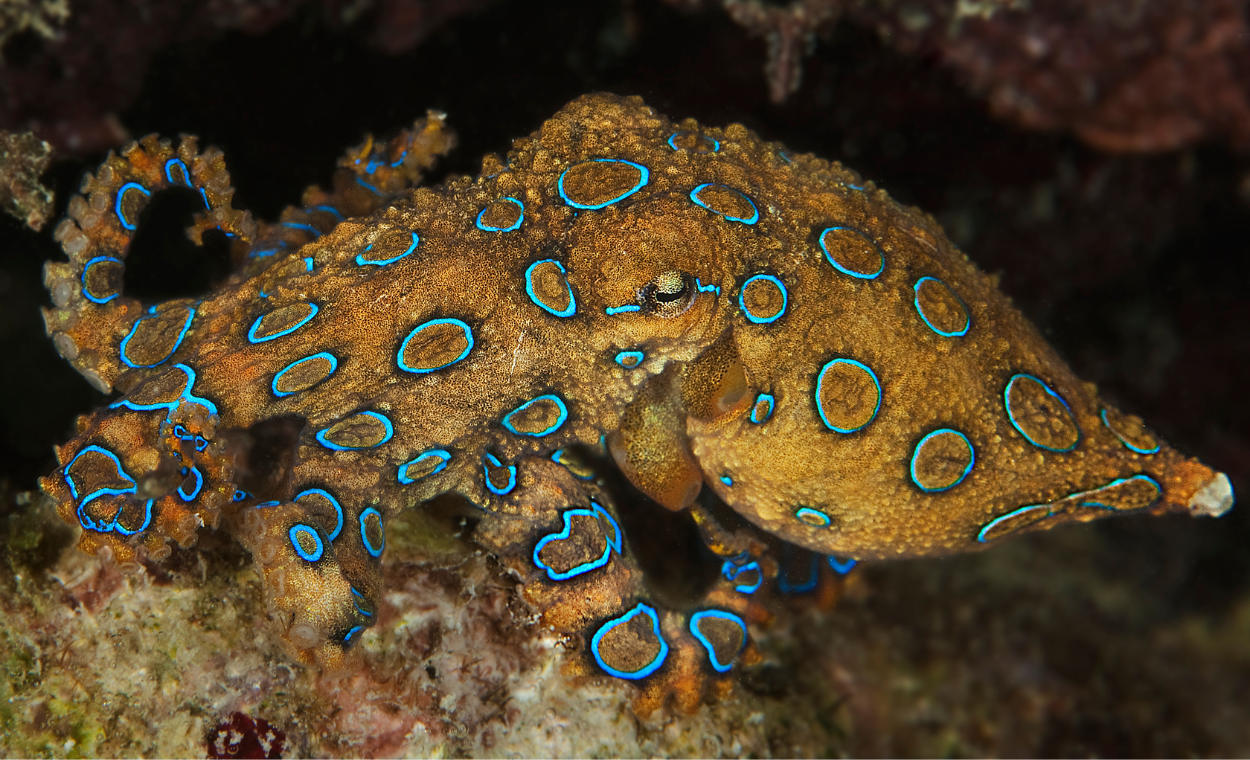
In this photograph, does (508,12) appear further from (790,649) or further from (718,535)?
(790,649)

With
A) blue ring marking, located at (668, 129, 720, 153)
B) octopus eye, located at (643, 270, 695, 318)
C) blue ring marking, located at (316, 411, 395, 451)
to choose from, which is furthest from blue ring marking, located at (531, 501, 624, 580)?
blue ring marking, located at (668, 129, 720, 153)

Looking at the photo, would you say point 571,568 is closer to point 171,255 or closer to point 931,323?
point 931,323

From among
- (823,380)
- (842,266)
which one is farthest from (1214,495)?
(842,266)

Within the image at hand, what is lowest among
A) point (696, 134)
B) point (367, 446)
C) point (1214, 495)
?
point (1214, 495)

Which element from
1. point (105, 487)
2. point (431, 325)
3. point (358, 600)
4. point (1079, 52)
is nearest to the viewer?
point (105, 487)

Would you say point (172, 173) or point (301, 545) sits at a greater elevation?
point (172, 173)

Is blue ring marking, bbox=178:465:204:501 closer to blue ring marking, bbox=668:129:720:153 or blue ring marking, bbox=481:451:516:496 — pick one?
blue ring marking, bbox=481:451:516:496
